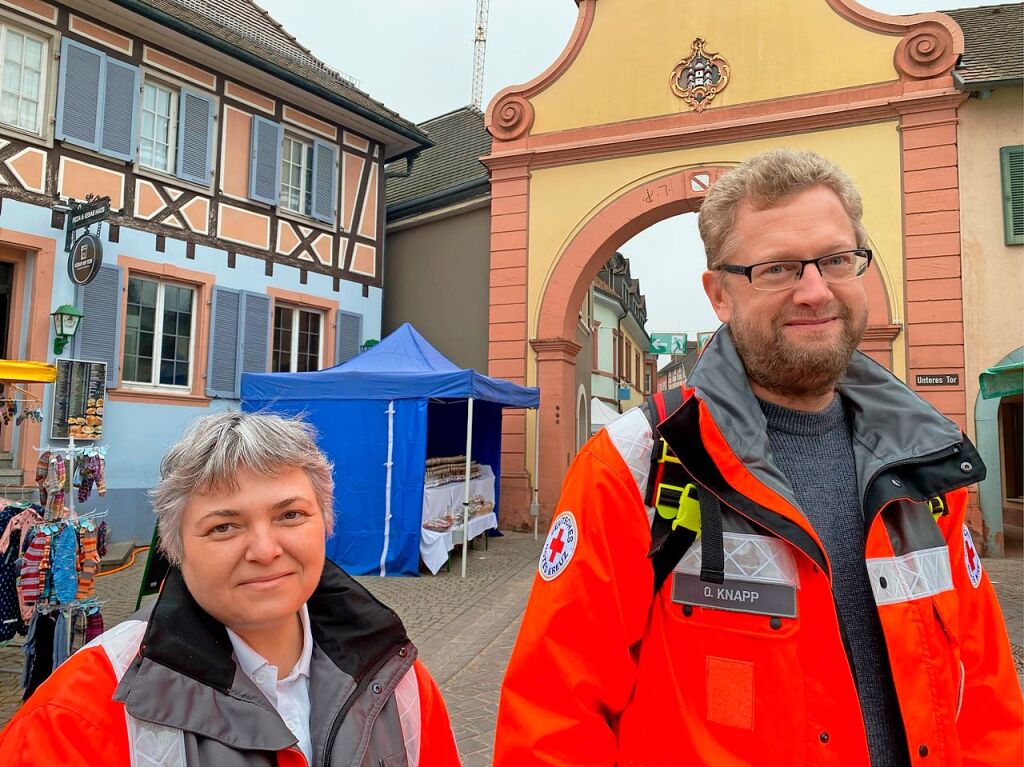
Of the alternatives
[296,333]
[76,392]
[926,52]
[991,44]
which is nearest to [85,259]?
[76,392]

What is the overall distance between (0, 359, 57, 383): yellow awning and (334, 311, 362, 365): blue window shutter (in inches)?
290

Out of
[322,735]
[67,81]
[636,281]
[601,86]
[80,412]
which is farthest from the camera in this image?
[636,281]

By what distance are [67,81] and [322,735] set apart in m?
10.2

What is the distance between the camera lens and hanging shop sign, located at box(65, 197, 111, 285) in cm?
865

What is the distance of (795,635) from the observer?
124 cm

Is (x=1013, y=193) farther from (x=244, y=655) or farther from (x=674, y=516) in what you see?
(x=244, y=655)

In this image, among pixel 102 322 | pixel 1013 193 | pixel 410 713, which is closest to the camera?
pixel 410 713

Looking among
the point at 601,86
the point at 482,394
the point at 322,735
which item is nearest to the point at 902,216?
the point at 601,86

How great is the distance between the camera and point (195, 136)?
410 inches

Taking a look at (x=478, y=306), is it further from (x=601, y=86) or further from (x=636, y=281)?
(x=636, y=281)

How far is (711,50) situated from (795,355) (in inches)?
443

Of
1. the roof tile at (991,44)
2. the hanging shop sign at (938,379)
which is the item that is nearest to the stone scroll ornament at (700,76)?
the roof tile at (991,44)

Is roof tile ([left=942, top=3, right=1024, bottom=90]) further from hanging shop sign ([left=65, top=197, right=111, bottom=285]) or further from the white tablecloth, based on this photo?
hanging shop sign ([left=65, top=197, right=111, bottom=285])

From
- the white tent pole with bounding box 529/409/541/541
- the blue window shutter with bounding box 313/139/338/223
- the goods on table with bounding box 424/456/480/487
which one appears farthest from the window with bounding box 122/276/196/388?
the white tent pole with bounding box 529/409/541/541
